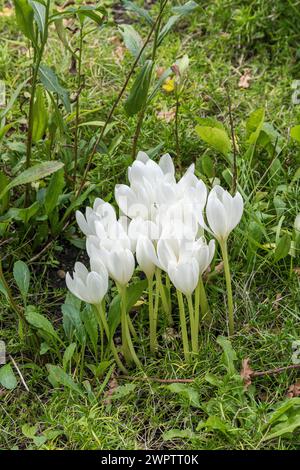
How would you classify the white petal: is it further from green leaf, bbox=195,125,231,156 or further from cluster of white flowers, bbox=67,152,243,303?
green leaf, bbox=195,125,231,156

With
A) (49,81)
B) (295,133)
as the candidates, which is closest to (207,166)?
(295,133)

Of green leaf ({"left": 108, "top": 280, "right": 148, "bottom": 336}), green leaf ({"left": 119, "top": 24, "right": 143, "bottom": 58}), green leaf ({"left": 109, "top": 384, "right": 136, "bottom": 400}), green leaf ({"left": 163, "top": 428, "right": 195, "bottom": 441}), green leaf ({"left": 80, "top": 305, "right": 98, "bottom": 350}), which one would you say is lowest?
green leaf ({"left": 163, "top": 428, "right": 195, "bottom": 441})

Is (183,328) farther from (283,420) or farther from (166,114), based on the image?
(166,114)

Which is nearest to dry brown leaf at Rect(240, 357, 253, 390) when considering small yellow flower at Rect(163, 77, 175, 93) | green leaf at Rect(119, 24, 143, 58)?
green leaf at Rect(119, 24, 143, 58)

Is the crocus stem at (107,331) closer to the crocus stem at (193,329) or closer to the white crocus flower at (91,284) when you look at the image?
the white crocus flower at (91,284)

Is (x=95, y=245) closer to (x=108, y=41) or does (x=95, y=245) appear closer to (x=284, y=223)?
(x=284, y=223)

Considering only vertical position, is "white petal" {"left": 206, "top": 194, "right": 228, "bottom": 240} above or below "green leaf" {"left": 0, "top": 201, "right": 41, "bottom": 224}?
above
